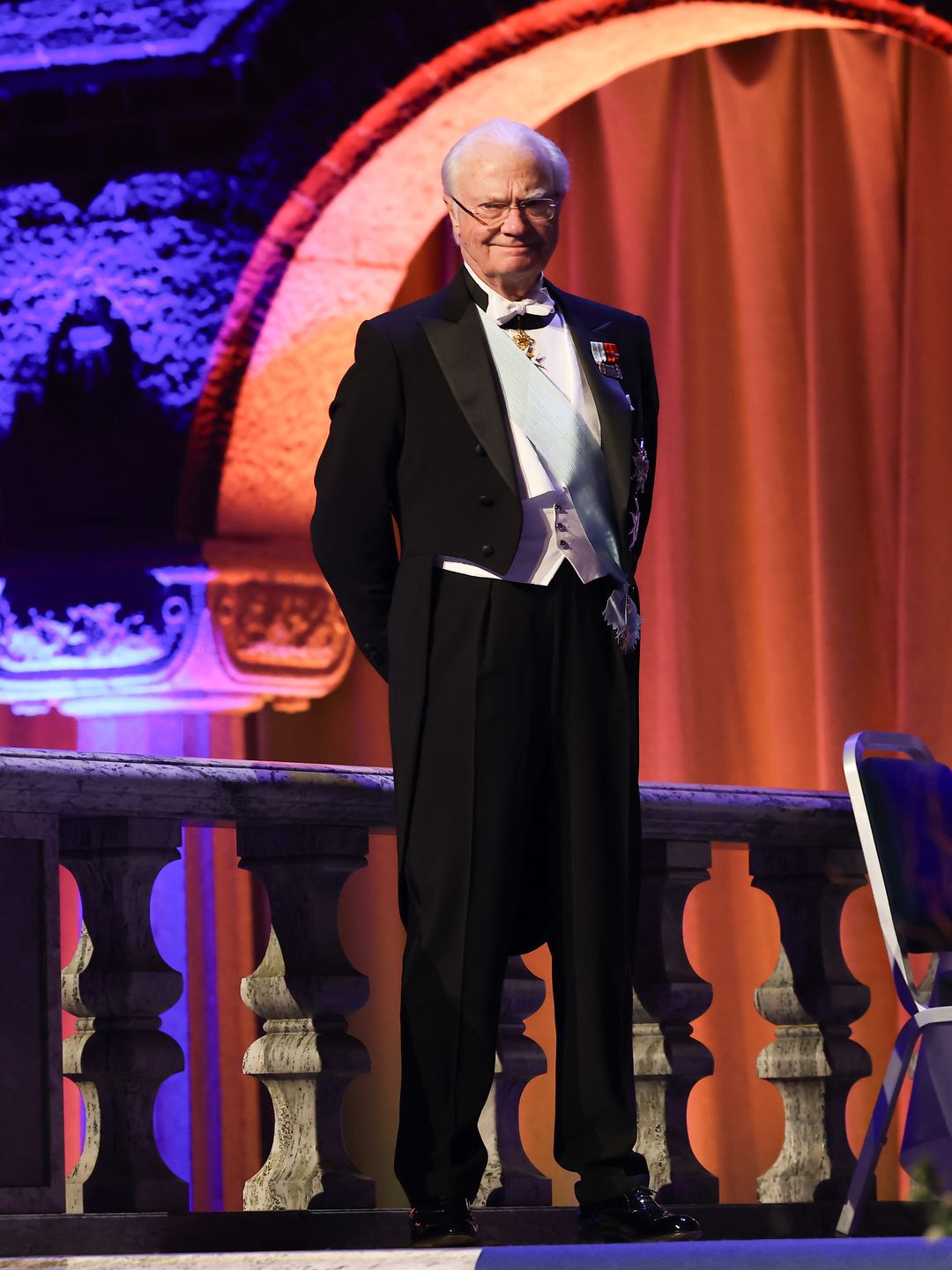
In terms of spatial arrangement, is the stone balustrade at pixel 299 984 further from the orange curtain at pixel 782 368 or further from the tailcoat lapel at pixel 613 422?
the orange curtain at pixel 782 368

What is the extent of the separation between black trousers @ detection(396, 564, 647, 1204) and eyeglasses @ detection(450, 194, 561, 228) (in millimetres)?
394

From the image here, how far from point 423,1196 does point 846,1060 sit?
1383 millimetres

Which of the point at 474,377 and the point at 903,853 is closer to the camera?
the point at 474,377

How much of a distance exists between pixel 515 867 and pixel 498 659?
8.8 inches

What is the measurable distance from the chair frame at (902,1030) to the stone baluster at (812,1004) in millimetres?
388

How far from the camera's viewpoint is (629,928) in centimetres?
253

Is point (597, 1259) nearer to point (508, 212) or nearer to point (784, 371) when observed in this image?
point (508, 212)

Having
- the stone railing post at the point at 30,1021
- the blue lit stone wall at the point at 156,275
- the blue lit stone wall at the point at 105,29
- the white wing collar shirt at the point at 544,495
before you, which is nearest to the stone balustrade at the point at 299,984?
the stone railing post at the point at 30,1021

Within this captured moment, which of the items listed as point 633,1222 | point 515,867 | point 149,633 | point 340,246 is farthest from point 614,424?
point 340,246

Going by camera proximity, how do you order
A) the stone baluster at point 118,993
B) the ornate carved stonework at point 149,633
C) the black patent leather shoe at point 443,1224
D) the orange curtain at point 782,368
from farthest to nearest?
the orange curtain at point 782,368 → the ornate carved stonework at point 149,633 → the stone baluster at point 118,993 → the black patent leather shoe at point 443,1224

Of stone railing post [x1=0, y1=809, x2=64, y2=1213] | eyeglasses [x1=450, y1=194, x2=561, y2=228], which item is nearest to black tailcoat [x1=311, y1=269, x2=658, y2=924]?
eyeglasses [x1=450, y1=194, x2=561, y2=228]

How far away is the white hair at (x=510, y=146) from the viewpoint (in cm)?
251

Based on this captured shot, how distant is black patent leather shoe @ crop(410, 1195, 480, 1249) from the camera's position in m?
2.33

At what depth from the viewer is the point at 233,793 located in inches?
112
